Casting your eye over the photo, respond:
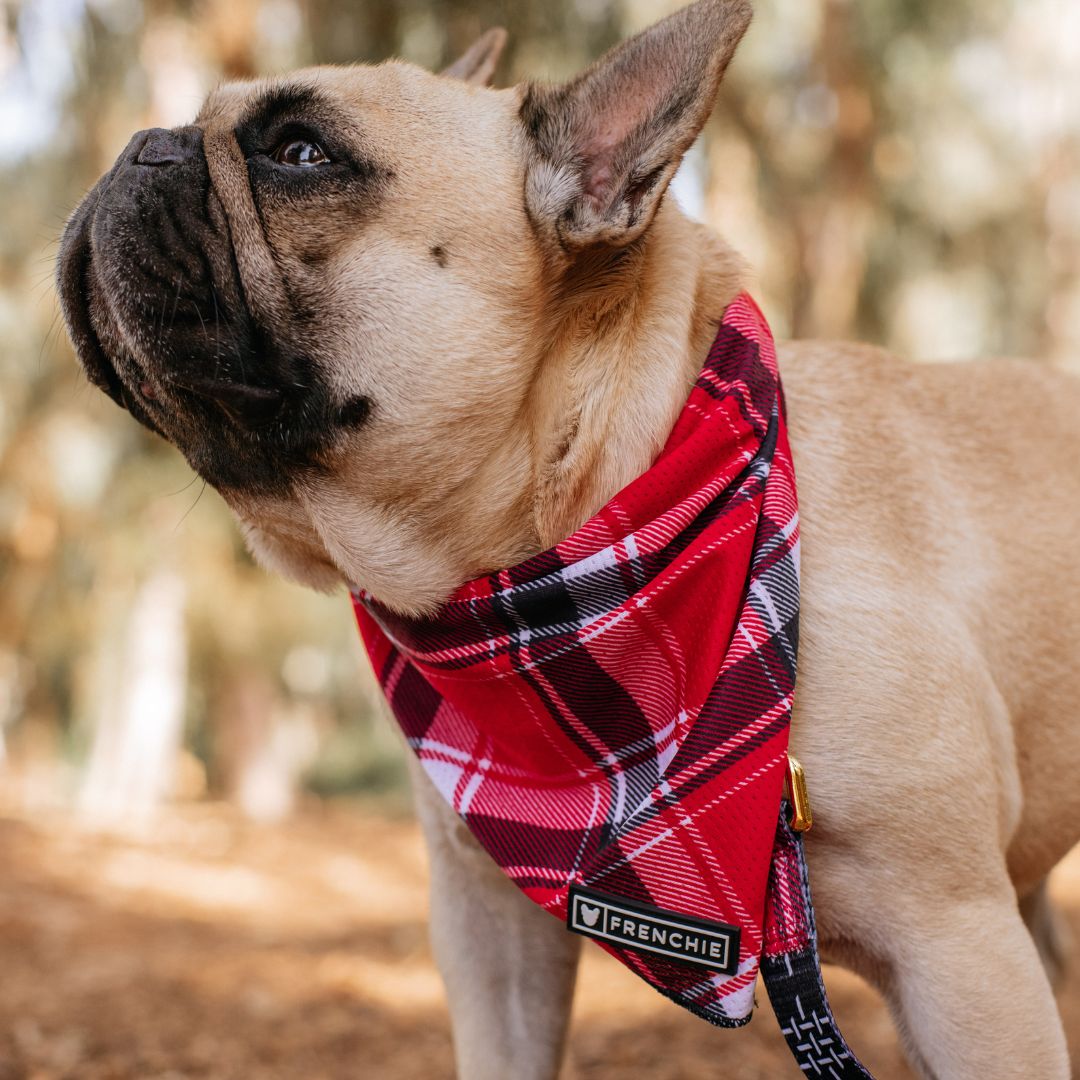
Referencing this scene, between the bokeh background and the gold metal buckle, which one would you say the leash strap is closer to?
the gold metal buckle

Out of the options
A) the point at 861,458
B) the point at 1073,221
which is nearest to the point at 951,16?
the point at 1073,221

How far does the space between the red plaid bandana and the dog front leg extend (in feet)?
1.08

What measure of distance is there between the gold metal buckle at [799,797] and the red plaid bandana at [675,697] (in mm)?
31

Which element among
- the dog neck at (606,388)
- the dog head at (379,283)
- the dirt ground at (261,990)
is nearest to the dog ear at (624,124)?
the dog head at (379,283)

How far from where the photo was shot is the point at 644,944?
7.35 ft

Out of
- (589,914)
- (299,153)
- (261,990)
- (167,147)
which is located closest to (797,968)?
(589,914)

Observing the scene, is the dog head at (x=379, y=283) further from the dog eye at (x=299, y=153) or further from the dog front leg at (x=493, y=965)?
the dog front leg at (x=493, y=965)

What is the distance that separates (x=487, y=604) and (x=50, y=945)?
12.1 feet

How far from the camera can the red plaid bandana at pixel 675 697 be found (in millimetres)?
2109

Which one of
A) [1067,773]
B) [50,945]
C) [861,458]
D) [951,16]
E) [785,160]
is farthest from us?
[785,160]

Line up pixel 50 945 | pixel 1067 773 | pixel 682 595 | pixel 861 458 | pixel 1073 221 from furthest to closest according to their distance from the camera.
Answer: pixel 1073 221, pixel 50 945, pixel 1067 773, pixel 861 458, pixel 682 595

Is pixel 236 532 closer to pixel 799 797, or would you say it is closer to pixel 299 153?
pixel 299 153

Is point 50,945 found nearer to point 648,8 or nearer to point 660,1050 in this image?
point 660,1050

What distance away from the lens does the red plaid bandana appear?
211 centimetres
